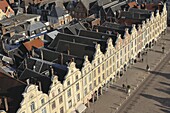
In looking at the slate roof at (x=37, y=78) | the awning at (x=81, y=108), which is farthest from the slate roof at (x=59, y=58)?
the awning at (x=81, y=108)

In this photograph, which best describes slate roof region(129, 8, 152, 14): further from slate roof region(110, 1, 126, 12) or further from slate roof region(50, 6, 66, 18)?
slate roof region(50, 6, 66, 18)

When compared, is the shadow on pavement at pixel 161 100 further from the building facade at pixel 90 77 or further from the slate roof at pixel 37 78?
the slate roof at pixel 37 78

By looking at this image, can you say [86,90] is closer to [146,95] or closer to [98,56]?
[98,56]

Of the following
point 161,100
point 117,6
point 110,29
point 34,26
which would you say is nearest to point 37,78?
point 161,100

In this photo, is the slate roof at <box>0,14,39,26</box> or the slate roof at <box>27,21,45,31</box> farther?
the slate roof at <box>0,14,39,26</box>

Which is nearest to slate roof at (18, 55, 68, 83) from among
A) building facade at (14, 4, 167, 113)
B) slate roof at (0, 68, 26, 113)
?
building facade at (14, 4, 167, 113)

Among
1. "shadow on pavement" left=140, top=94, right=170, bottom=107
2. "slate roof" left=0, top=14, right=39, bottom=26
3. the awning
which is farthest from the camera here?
"slate roof" left=0, top=14, right=39, bottom=26
